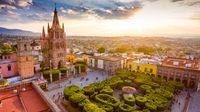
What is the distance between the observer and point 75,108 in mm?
25219

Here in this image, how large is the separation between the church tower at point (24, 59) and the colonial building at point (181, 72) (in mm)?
35656

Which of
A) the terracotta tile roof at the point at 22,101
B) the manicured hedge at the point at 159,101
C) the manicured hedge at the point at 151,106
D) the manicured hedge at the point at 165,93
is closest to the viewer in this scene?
the terracotta tile roof at the point at 22,101

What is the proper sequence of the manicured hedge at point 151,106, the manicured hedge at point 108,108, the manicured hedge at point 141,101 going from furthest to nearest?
the manicured hedge at point 141,101 → the manicured hedge at point 151,106 → the manicured hedge at point 108,108

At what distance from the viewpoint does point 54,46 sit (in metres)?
41.6

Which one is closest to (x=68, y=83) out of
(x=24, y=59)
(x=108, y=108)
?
(x=24, y=59)

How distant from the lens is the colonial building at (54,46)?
1629 inches

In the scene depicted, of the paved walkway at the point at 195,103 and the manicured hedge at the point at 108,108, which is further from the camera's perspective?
the paved walkway at the point at 195,103

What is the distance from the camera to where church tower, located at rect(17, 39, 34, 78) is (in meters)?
31.8

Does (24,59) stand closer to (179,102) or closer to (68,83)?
(68,83)

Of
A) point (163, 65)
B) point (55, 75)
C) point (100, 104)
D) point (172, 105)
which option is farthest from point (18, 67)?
point (163, 65)

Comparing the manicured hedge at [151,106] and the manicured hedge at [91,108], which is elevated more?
the manicured hedge at [91,108]

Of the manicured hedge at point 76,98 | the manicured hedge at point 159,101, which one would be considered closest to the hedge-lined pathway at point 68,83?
the manicured hedge at point 76,98

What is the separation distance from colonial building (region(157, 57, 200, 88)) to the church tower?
35.7 meters

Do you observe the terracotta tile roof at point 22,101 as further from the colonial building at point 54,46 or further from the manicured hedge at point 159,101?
the colonial building at point 54,46
